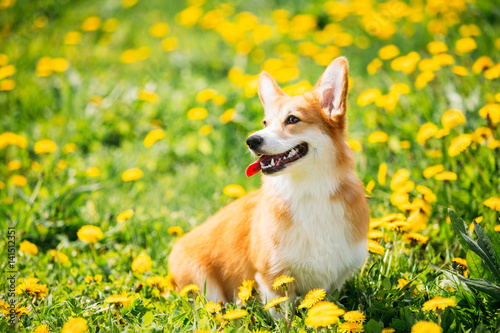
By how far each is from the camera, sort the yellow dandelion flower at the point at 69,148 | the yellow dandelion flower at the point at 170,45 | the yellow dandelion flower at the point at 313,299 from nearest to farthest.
Result: the yellow dandelion flower at the point at 313,299, the yellow dandelion flower at the point at 69,148, the yellow dandelion flower at the point at 170,45

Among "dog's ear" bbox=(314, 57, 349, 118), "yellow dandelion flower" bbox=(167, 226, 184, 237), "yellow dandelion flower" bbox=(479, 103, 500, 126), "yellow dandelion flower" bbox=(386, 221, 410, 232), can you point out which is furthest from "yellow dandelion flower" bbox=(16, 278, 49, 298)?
"yellow dandelion flower" bbox=(479, 103, 500, 126)

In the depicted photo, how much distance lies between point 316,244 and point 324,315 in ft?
1.95

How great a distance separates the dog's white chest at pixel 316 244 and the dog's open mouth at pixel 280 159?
0.75 feet

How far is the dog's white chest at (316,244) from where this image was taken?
2219mm

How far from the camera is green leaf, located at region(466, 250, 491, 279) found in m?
2.08

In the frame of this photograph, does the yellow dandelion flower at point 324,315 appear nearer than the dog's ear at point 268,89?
Yes

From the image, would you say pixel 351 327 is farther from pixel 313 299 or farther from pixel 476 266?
pixel 476 266

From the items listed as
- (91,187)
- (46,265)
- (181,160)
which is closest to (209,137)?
(181,160)

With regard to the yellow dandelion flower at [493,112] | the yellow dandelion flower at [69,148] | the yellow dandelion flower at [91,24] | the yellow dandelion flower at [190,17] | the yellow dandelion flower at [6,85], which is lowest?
the yellow dandelion flower at [69,148]

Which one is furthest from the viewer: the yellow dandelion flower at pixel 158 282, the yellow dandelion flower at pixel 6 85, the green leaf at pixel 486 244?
the yellow dandelion flower at pixel 6 85

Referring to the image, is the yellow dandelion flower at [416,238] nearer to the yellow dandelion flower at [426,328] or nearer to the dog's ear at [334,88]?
the dog's ear at [334,88]

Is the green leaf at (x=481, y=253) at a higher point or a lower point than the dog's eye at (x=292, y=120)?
lower

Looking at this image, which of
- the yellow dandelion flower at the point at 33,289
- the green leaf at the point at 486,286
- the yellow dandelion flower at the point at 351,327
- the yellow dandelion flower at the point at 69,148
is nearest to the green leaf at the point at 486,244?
the green leaf at the point at 486,286

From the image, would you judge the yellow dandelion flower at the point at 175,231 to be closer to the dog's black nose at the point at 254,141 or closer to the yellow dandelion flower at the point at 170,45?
the dog's black nose at the point at 254,141
